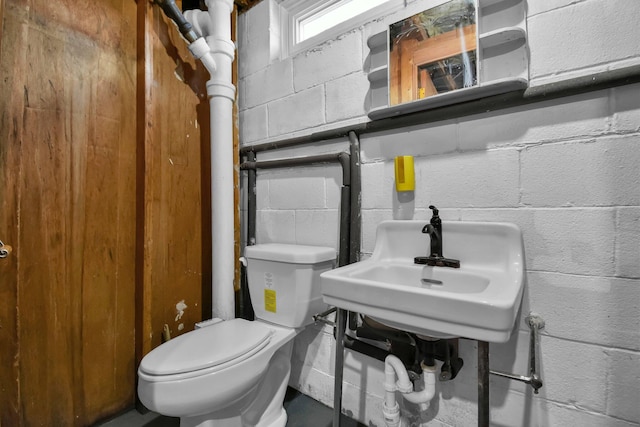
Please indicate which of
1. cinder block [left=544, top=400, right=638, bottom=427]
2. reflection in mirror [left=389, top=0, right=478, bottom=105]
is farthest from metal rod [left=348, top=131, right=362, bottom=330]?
cinder block [left=544, top=400, right=638, bottom=427]

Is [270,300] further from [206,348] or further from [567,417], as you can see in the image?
[567,417]

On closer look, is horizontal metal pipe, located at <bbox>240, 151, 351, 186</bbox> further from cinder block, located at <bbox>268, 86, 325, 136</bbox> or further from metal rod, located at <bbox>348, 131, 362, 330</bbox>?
cinder block, located at <bbox>268, 86, 325, 136</bbox>

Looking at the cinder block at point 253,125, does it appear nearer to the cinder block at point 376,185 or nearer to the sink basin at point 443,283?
the cinder block at point 376,185

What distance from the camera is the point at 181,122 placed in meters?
1.45

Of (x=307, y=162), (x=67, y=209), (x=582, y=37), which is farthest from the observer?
(x=307, y=162)

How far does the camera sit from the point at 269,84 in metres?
1.55

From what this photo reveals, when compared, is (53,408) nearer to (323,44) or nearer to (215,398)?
(215,398)

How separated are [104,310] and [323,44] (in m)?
1.52

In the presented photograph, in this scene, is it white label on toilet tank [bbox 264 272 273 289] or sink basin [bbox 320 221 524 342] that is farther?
white label on toilet tank [bbox 264 272 273 289]

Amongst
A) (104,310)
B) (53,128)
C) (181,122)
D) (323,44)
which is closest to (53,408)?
(104,310)

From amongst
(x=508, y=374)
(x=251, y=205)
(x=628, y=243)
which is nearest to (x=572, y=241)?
(x=628, y=243)

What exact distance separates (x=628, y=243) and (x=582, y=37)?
60cm

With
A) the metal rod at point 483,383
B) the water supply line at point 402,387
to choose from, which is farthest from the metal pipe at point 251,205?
the metal rod at point 483,383

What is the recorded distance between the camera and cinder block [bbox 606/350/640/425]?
778 millimetres
